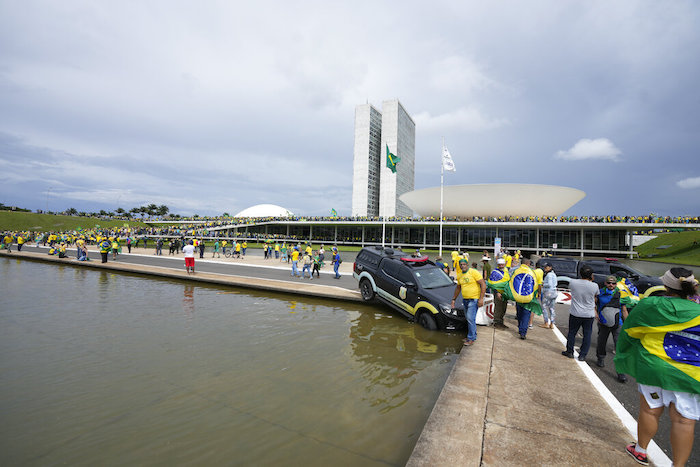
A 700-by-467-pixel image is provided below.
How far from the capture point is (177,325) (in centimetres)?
787

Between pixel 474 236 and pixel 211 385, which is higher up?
pixel 474 236

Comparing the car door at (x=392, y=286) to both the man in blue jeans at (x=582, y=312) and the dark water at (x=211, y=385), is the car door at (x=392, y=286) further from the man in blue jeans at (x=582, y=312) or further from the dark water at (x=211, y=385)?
the man in blue jeans at (x=582, y=312)

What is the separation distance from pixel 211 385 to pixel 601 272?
15526 mm

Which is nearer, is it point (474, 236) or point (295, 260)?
point (295, 260)

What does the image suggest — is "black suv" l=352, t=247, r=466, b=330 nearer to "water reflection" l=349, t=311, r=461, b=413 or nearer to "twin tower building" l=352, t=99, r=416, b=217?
"water reflection" l=349, t=311, r=461, b=413

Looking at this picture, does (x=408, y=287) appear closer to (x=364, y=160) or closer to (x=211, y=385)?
(x=211, y=385)

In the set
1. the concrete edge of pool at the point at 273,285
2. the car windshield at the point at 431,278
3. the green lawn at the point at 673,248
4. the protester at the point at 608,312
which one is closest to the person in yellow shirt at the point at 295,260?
the concrete edge of pool at the point at 273,285

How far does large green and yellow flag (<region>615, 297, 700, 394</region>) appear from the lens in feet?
8.90

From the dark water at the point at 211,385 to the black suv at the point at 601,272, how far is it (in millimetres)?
9645

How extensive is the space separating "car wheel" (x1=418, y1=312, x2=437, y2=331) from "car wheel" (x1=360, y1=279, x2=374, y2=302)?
227cm

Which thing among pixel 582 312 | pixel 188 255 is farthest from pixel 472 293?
pixel 188 255

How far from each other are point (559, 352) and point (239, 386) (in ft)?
20.4

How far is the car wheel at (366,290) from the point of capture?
10422 mm

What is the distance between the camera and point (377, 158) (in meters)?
113
